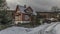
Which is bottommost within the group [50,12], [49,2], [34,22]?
[34,22]

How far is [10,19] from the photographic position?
2.25 m

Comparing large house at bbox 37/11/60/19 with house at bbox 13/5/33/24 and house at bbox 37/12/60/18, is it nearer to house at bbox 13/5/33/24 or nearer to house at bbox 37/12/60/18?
house at bbox 37/12/60/18

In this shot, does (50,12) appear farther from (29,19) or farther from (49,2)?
(29,19)

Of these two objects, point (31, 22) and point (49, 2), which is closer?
point (31, 22)

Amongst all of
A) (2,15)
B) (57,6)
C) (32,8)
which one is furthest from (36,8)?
(2,15)

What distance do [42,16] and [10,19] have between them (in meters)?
0.51

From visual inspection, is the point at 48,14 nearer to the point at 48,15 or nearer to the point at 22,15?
the point at 48,15

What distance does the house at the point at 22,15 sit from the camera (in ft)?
7.01

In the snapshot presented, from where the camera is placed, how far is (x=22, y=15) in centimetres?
230

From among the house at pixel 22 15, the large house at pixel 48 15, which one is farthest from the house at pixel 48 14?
the house at pixel 22 15

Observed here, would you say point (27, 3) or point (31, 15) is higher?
point (27, 3)

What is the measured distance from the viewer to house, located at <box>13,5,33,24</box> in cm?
214

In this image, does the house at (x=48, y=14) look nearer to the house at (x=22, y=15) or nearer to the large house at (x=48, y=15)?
the large house at (x=48, y=15)

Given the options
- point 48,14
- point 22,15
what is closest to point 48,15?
point 48,14
